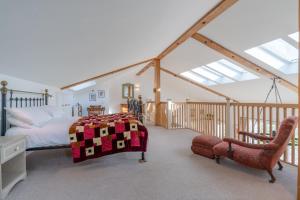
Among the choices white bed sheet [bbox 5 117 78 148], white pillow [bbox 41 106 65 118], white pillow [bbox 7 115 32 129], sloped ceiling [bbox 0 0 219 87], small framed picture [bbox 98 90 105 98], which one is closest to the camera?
sloped ceiling [bbox 0 0 219 87]

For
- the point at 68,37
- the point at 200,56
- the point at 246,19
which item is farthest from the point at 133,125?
the point at 200,56

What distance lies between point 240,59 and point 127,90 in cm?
577

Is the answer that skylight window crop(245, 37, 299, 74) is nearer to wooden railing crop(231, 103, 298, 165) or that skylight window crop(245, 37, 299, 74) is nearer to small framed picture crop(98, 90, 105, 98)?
wooden railing crop(231, 103, 298, 165)

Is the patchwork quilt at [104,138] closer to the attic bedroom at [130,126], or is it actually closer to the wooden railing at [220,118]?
the attic bedroom at [130,126]

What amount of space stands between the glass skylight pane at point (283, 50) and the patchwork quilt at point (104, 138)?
3.95 meters

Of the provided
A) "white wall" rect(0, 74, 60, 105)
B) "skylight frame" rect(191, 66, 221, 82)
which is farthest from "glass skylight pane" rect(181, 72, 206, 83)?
"white wall" rect(0, 74, 60, 105)

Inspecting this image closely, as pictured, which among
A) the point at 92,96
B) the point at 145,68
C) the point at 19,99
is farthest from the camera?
the point at 92,96

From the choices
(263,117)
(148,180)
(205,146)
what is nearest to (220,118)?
(263,117)

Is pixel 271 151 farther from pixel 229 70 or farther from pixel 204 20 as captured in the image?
pixel 229 70

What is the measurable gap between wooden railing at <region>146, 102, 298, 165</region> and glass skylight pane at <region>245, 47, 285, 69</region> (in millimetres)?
1186

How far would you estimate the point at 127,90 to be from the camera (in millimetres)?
9141

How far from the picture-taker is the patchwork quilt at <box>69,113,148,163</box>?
2475 millimetres

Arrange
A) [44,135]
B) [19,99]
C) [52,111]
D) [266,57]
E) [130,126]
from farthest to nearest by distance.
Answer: [266,57]
[52,111]
[19,99]
[130,126]
[44,135]

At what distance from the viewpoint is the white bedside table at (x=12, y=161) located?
1.80 metres
